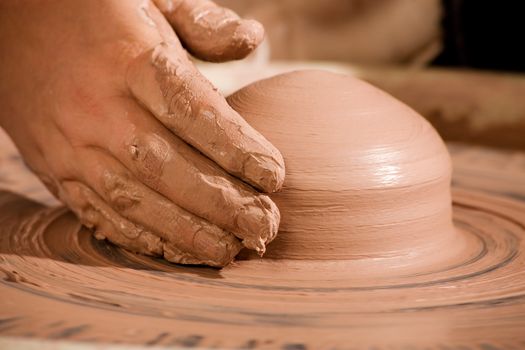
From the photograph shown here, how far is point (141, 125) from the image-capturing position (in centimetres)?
130

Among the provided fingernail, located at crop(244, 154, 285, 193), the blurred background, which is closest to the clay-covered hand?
fingernail, located at crop(244, 154, 285, 193)

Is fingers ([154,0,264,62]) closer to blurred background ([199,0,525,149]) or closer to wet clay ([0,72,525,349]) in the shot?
wet clay ([0,72,525,349])

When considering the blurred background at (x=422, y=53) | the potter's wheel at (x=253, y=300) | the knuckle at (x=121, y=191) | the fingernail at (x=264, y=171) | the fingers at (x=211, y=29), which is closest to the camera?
the potter's wheel at (x=253, y=300)

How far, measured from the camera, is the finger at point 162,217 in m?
1.26

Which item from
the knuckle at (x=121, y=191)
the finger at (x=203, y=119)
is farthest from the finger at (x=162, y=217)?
the finger at (x=203, y=119)

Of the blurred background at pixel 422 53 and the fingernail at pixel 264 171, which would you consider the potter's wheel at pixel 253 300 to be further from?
the blurred background at pixel 422 53

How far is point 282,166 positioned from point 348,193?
14 cm

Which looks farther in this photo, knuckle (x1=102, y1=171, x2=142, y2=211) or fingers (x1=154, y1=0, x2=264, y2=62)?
fingers (x1=154, y1=0, x2=264, y2=62)

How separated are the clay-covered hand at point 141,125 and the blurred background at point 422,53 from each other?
1.43m

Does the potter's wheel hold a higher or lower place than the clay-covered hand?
lower

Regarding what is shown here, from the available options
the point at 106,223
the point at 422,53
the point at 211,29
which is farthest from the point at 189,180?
the point at 422,53

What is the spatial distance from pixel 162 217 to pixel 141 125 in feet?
0.50

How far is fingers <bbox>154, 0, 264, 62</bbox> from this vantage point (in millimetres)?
1427

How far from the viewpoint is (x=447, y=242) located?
142 centimetres
